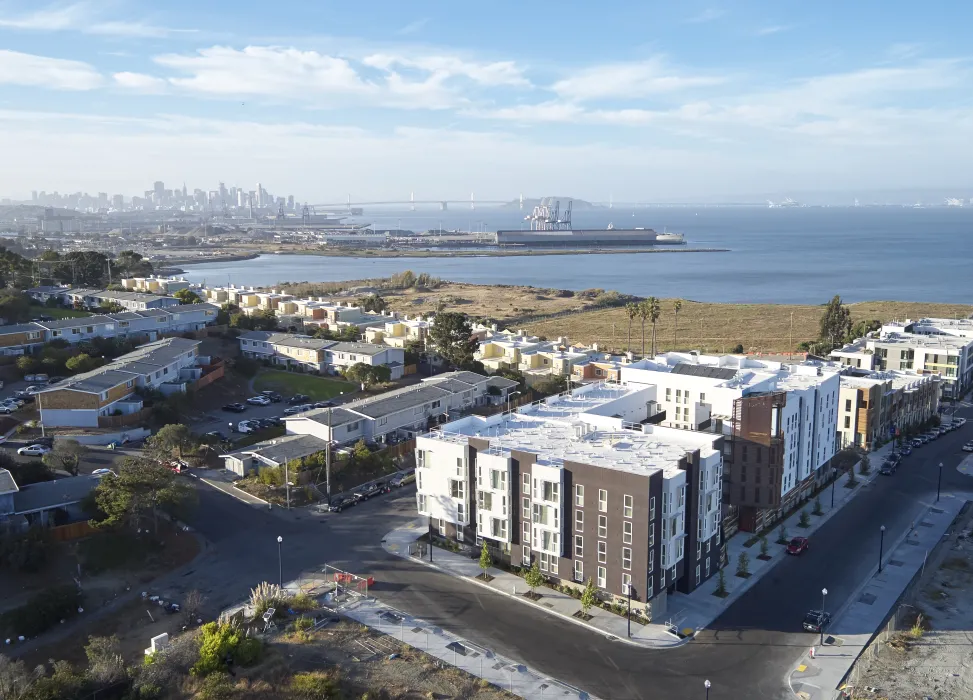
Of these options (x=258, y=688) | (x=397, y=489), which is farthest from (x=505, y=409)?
(x=258, y=688)

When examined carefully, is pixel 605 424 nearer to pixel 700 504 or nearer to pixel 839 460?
pixel 700 504

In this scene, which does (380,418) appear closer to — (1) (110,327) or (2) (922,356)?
(1) (110,327)

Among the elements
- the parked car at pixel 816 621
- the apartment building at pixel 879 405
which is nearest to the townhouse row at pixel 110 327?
the apartment building at pixel 879 405

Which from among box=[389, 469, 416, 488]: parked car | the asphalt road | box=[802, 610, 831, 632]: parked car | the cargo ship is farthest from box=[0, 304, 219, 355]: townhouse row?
the cargo ship

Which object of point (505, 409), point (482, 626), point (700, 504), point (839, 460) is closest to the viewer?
point (482, 626)

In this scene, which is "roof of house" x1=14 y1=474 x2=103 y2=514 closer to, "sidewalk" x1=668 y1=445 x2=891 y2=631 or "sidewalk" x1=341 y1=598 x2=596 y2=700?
"sidewalk" x1=341 y1=598 x2=596 y2=700

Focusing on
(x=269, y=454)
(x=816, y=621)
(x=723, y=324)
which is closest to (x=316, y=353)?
(x=269, y=454)
